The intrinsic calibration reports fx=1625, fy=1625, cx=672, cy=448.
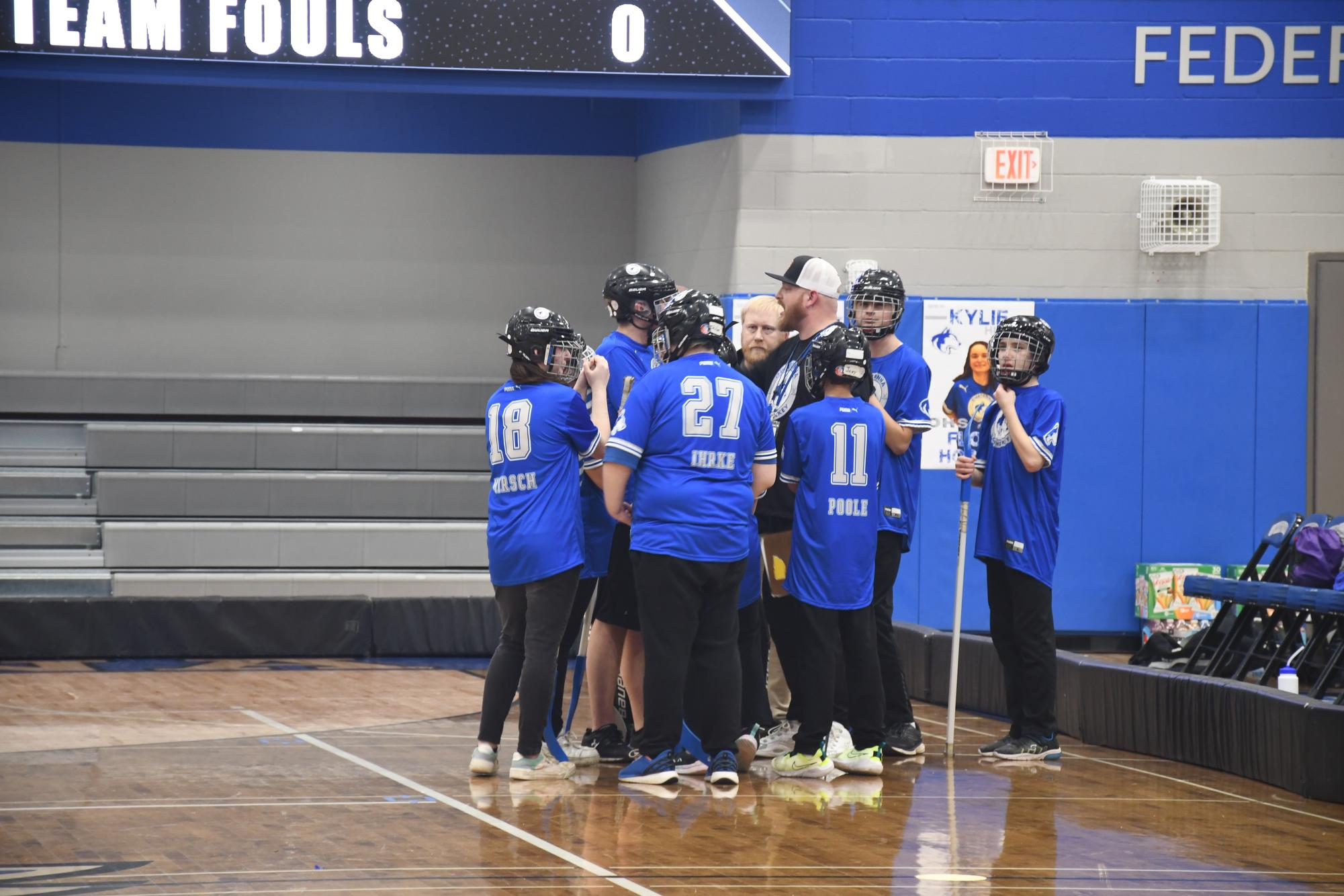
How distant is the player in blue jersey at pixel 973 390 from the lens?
8.87 m

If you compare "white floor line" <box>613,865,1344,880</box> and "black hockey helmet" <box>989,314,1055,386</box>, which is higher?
"black hockey helmet" <box>989,314,1055,386</box>

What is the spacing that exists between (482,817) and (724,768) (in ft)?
3.04

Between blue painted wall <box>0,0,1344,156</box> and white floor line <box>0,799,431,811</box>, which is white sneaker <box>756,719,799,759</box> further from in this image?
blue painted wall <box>0,0,1344,156</box>

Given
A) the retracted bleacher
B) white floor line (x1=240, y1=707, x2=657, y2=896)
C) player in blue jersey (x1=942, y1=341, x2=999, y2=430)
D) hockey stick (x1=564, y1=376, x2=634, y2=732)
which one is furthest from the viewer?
the retracted bleacher

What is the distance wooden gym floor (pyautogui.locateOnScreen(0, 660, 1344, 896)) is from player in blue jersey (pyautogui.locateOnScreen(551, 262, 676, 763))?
23 cm

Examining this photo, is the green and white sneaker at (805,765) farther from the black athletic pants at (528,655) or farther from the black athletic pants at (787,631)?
the black athletic pants at (528,655)

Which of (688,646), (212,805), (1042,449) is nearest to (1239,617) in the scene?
(1042,449)

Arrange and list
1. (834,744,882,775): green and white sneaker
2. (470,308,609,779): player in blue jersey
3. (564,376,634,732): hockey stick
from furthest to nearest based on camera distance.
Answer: (564,376,634,732): hockey stick
(834,744,882,775): green and white sneaker
(470,308,609,779): player in blue jersey

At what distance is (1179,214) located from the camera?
9.98m

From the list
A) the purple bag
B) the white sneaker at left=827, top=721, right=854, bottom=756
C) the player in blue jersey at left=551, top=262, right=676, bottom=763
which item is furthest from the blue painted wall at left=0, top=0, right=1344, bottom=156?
the white sneaker at left=827, top=721, right=854, bottom=756

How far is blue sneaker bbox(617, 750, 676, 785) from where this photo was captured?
5.54 meters

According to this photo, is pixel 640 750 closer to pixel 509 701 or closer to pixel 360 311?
pixel 509 701

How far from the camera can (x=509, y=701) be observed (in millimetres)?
5789

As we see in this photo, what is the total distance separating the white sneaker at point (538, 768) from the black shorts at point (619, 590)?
0.55 metres
